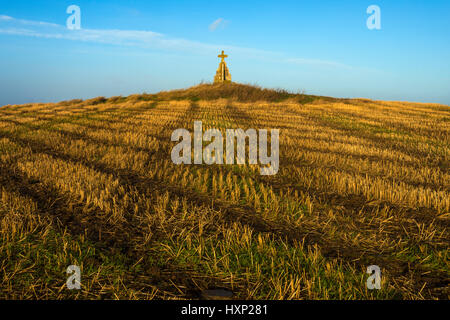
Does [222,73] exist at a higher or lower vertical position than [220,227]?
higher

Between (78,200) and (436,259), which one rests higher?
(78,200)

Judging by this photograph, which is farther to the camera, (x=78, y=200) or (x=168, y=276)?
(x=78, y=200)

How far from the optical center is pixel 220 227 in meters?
3.04

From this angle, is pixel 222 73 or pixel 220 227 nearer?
pixel 220 227

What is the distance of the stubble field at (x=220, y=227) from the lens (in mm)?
2146

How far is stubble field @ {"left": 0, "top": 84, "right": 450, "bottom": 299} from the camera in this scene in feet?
7.04

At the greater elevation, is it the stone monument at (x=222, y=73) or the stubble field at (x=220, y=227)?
the stone monument at (x=222, y=73)

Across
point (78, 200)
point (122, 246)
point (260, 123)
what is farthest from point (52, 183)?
point (260, 123)

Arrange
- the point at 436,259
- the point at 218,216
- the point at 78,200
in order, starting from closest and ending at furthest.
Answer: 1. the point at 436,259
2. the point at 218,216
3. the point at 78,200

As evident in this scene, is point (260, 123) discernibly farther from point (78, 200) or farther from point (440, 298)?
point (440, 298)

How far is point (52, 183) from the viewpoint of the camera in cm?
433

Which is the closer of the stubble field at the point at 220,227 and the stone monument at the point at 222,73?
the stubble field at the point at 220,227

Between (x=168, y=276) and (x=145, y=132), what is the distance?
306 inches
